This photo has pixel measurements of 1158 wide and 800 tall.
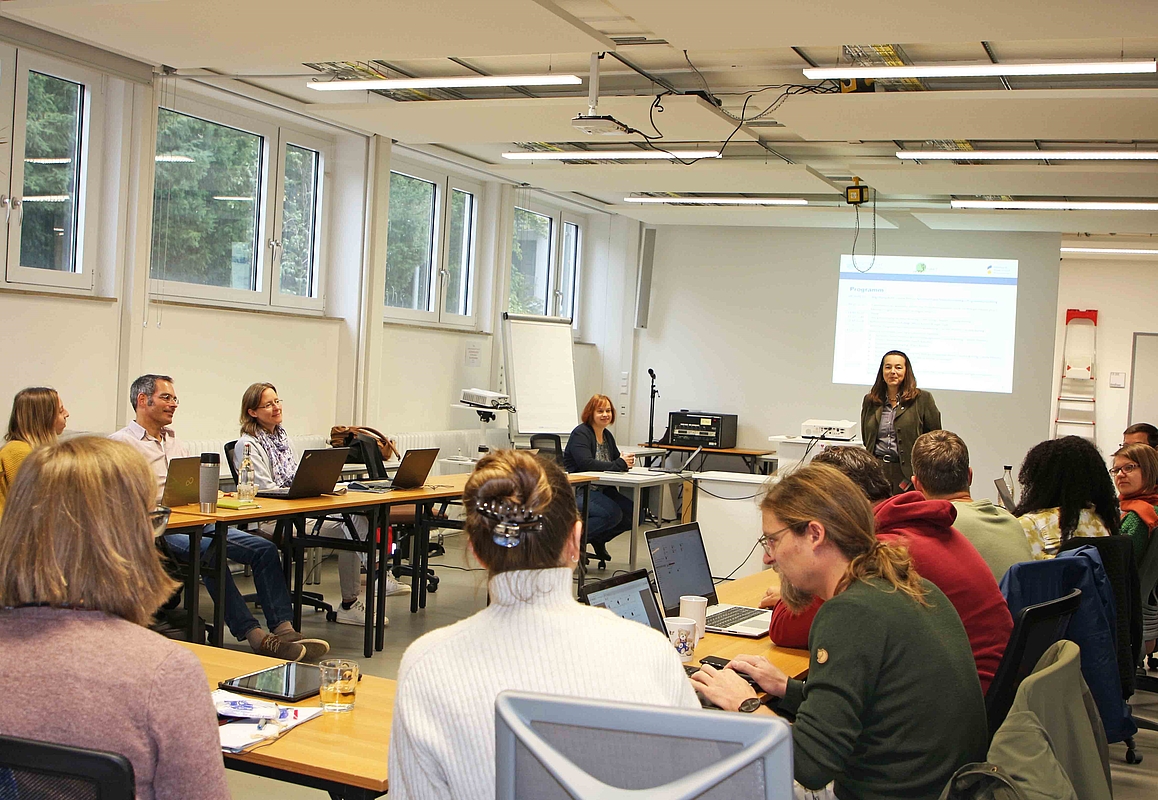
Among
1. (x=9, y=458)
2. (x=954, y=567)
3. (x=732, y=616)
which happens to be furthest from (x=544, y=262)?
(x=954, y=567)

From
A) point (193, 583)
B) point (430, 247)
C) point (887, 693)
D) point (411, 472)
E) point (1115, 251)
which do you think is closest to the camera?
point (887, 693)

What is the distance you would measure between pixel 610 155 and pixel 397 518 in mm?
2959

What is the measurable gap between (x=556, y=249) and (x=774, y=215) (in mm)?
2217

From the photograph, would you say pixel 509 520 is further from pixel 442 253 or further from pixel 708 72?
pixel 442 253

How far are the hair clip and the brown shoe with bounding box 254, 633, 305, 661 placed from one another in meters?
3.07

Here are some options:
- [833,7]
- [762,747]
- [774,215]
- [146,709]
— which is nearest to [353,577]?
[833,7]

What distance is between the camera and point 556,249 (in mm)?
10750

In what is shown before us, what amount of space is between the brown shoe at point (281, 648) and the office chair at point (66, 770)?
317 centimetres

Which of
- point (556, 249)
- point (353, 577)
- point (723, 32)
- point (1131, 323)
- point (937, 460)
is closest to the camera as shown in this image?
point (937, 460)

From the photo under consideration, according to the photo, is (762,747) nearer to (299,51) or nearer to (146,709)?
(146,709)

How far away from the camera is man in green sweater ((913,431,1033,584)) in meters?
3.33

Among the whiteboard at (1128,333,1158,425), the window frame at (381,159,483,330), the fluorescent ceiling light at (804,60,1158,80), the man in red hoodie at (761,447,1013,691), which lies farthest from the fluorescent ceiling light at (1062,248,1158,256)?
the man in red hoodie at (761,447,1013,691)

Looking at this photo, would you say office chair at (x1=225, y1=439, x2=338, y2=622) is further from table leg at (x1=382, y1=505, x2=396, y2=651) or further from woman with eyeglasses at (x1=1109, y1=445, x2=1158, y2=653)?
woman with eyeglasses at (x1=1109, y1=445, x2=1158, y2=653)

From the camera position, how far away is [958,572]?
252cm
